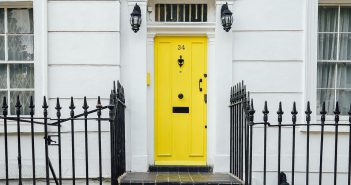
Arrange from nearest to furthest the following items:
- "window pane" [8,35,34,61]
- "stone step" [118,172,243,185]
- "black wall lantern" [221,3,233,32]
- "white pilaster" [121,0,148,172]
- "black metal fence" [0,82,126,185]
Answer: "black metal fence" [0,82,126,185] → "stone step" [118,172,243,185] → "black wall lantern" [221,3,233,32] → "white pilaster" [121,0,148,172] → "window pane" [8,35,34,61]

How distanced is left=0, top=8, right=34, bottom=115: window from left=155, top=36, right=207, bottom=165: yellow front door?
2111mm

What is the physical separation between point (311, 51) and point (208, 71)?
169cm

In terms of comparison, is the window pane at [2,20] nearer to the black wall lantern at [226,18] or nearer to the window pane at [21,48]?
the window pane at [21,48]

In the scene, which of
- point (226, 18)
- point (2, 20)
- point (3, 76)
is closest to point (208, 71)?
point (226, 18)

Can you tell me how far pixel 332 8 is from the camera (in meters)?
6.19

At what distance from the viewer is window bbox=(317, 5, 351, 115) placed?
617 cm

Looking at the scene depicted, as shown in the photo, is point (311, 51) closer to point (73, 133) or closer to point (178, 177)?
point (178, 177)

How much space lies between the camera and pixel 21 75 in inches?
240

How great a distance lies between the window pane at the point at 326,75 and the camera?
6191 mm

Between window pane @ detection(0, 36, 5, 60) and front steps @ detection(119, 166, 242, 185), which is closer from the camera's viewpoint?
front steps @ detection(119, 166, 242, 185)

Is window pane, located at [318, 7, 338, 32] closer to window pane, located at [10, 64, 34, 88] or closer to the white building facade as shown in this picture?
the white building facade

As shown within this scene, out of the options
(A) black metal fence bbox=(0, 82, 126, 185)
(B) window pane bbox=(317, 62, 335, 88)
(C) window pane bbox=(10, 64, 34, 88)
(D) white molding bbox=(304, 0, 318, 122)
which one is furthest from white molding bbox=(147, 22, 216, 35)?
(C) window pane bbox=(10, 64, 34, 88)

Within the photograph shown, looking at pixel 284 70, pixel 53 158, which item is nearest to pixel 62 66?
pixel 53 158

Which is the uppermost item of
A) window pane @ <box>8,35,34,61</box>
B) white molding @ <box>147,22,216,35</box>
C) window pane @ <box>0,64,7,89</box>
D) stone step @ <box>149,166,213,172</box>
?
white molding @ <box>147,22,216,35</box>
